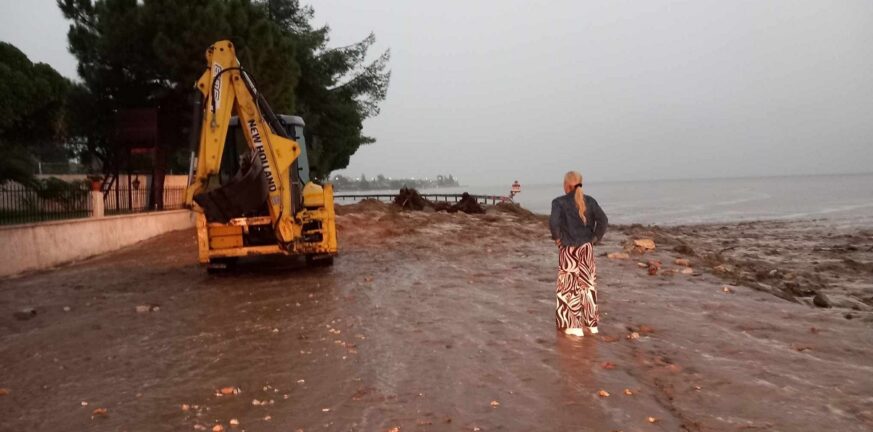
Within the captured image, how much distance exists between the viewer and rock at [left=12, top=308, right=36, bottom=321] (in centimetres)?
924

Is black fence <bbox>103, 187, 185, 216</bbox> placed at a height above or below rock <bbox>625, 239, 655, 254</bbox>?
above

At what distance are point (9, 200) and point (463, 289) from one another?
416 inches

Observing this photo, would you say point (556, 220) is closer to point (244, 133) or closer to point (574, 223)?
point (574, 223)

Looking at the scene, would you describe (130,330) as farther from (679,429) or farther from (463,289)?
(679,429)

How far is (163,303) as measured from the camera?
33.7 ft

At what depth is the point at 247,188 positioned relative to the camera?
1104 cm

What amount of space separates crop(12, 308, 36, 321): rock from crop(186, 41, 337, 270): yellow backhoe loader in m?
2.74

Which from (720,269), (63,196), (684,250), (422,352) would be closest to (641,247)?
(684,250)

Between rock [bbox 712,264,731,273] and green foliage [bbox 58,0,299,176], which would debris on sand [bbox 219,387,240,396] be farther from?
green foliage [bbox 58,0,299,176]

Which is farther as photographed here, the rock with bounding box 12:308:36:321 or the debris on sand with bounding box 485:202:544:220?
the debris on sand with bounding box 485:202:544:220

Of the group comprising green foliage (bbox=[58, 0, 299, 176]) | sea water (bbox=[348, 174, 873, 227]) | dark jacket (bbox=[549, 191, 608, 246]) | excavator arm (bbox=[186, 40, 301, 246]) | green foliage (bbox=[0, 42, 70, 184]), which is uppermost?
green foliage (bbox=[58, 0, 299, 176])

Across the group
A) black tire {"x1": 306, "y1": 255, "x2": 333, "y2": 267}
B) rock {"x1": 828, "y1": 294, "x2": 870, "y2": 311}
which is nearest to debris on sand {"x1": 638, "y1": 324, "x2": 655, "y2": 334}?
rock {"x1": 828, "y1": 294, "x2": 870, "y2": 311}

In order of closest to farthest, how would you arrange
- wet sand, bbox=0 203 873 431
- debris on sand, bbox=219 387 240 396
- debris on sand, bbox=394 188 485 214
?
wet sand, bbox=0 203 873 431 < debris on sand, bbox=219 387 240 396 < debris on sand, bbox=394 188 485 214

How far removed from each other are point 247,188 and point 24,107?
1215 centimetres
